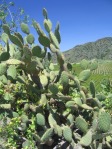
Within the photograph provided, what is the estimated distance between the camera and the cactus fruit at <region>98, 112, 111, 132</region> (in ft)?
14.6

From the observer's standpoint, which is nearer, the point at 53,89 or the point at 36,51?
the point at 53,89

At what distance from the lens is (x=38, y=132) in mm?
5309

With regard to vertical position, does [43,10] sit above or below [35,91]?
above

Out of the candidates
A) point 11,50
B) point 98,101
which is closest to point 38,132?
point 98,101

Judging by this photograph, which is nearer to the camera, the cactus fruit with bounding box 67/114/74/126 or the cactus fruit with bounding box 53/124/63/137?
the cactus fruit with bounding box 53/124/63/137

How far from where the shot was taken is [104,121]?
14.6 ft

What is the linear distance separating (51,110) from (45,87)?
15.6 inches

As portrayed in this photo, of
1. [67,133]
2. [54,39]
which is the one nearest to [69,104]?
[67,133]

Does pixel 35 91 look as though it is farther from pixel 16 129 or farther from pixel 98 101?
pixel 98 101

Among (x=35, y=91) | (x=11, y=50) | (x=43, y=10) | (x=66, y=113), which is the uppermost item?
(x=43, y=10)

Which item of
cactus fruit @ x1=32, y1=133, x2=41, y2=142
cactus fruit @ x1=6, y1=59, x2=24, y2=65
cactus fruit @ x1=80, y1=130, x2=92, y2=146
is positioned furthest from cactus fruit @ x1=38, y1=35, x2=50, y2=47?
cactus fruit @ x1=80, y1=130, x2=92, y2=146

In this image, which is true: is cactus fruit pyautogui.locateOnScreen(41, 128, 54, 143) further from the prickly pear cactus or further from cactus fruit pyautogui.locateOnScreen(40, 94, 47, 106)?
cactus fruit pyautogui.locateOnScreen(40, 94, 47, 106)

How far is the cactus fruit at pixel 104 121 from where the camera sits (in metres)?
4.46

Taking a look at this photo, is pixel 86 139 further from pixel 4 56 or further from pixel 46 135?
pixel 4 56
